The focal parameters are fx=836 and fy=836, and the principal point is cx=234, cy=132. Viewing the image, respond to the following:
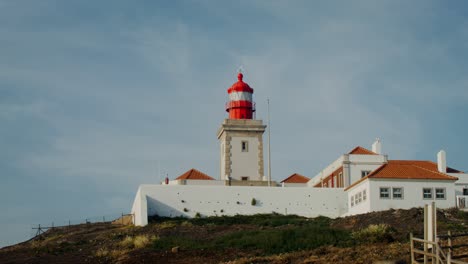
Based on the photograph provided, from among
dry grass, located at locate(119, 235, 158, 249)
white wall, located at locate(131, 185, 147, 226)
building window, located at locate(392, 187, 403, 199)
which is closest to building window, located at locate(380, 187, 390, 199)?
building window, located at locate(392, 187, 403, 199)

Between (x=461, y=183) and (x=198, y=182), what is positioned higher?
(x=198, y=182)

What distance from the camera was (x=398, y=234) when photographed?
3841 cm

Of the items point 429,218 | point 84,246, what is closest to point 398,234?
point 429,218

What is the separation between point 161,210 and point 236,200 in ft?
16.2

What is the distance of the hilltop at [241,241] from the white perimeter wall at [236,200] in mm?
1533

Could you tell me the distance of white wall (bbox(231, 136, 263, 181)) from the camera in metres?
60.8

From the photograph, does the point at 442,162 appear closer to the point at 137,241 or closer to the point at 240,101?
the point at 240,101

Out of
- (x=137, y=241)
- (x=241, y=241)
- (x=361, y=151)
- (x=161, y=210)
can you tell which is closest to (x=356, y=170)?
(x=361, y=151)

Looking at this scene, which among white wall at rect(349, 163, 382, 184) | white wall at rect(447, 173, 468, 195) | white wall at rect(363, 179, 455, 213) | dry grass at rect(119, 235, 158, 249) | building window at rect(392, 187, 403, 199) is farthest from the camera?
white wall at rect(349, 163, 382, 184)

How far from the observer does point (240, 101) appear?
64438mm

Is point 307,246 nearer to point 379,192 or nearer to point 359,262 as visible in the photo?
point 359,262

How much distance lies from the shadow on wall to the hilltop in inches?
43.4

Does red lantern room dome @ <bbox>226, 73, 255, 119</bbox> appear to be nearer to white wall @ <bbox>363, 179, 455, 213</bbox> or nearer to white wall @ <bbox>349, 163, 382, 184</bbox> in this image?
white wall @ <bbox>349, 163, 382, 184</bbox>

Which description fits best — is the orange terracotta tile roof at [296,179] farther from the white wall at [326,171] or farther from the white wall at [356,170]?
the white wall at [356,170]
